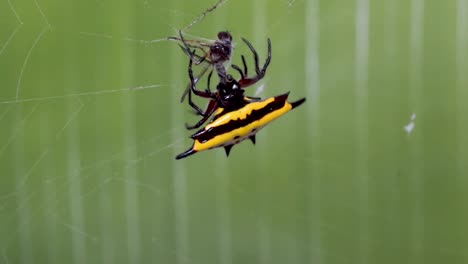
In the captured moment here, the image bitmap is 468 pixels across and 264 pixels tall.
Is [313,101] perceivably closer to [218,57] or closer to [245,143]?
[245,143]

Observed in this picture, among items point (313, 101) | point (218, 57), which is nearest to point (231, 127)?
point (218, 57)

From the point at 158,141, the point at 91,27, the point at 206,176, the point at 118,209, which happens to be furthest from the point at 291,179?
the point at 91,27

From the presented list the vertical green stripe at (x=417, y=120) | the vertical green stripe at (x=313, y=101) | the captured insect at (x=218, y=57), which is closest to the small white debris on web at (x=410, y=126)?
the vertical green stripe at (x=417, y=120)

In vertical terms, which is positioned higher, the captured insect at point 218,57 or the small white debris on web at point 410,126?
the captured insect at point 218,57

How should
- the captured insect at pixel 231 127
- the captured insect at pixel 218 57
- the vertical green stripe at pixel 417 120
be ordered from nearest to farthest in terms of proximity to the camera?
1. the captured insect at pixel 231 127
2. the captured insect at pixel 218 57
3. the vertical green stripe at pixel 417 120

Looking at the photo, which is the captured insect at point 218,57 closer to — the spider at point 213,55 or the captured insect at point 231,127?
the spider at point 213,55

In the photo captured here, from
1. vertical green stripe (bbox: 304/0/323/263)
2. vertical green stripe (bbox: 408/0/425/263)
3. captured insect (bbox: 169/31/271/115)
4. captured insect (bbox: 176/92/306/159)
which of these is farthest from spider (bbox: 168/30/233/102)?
vertical green stripe (bbox: 408/0/425/263)

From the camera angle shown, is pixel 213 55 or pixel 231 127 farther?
pixel 213 55

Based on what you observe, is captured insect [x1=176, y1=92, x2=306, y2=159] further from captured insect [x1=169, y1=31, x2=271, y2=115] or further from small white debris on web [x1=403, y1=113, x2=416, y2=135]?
small white debris on web [x1=403, y1=113, x2=416, y2=135]

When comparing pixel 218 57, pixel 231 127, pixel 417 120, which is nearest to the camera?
pixel 231 127
